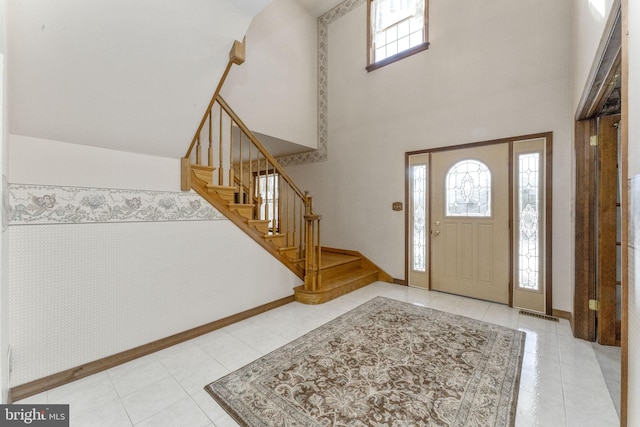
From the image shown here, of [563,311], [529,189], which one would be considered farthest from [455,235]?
[563,311]

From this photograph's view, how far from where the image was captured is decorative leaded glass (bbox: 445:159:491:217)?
11.0 feet

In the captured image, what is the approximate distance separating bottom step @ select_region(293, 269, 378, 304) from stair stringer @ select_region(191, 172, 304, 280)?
268 mm

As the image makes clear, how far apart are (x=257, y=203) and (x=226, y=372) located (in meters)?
1.94

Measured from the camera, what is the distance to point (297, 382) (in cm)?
182

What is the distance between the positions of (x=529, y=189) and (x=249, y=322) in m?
3.47

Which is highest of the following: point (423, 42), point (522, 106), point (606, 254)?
point (423, 42)

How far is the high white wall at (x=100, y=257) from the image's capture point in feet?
5.73

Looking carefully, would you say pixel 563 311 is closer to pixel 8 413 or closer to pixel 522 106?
pixel 522 106

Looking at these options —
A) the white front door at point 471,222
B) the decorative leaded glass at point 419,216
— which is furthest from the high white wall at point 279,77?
the white front door at point 471,222

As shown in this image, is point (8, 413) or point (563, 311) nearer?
point (8, 413)

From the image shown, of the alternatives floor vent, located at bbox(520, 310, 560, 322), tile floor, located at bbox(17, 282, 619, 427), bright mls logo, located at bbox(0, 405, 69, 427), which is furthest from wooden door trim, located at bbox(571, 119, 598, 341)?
bright mls logo, located at bbox(0, 405, 69, 427)

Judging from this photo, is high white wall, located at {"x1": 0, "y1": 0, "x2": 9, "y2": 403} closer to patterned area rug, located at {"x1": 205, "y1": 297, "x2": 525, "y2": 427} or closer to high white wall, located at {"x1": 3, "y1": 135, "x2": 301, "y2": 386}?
high white wall, located at {"x1": 3, "y1": 135, "x2": 301, "y2": 386}

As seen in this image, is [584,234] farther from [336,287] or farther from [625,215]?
[336,287]

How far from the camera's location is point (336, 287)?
3.56m
